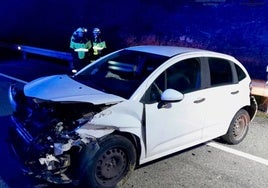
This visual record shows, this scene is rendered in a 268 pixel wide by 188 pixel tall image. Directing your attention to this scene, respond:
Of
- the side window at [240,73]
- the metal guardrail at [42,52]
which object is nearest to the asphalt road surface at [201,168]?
the side window at [240,73]

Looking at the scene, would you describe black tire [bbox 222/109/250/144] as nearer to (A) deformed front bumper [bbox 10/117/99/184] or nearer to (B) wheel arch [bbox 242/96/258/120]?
(B) wheel arch [bbox 242/96/258/120]

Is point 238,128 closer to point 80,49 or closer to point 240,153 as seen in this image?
point 240,153

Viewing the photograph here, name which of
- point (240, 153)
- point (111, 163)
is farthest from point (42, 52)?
point (111, 163)

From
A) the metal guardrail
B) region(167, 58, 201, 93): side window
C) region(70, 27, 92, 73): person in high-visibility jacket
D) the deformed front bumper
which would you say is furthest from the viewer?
the metal guardrail

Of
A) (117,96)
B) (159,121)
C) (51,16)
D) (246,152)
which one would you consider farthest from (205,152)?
(51,16)

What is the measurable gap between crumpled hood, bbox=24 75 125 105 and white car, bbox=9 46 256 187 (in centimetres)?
1

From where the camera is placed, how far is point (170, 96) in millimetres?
4113

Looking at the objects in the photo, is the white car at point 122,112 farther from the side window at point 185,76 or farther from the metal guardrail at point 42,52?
the metal guardrail at point 42,52

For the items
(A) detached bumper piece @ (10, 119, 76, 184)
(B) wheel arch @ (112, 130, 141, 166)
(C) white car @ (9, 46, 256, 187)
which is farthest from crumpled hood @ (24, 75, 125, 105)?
(A) detached bumper piece @ (10, 119, 76, 184)

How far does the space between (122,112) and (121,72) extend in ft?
3.03

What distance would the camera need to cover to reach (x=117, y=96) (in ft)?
13.3

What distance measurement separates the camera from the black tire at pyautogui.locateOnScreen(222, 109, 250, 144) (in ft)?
17.7

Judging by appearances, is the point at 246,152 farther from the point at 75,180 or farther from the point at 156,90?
the point at 75,180

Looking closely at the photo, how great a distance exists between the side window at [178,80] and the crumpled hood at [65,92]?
44 centimetres
